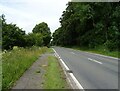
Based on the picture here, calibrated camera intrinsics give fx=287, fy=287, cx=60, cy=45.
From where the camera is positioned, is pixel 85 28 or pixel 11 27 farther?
pixel 85 28

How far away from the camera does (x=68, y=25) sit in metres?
86.3

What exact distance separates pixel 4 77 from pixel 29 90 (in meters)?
1.93

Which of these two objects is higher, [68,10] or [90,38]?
[68,10]

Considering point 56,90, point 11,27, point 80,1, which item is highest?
point 80,1

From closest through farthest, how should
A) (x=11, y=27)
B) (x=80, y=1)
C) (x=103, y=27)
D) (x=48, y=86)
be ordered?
(x=48, y=86) < (x=11, y=27) < (x=103, y=27) < (x=80, y=1)

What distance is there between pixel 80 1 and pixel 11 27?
30460mm

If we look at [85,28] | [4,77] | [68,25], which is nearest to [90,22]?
[85,28]

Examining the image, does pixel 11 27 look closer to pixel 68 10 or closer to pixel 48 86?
pixel 48 86

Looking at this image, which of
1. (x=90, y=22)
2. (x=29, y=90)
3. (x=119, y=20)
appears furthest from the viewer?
(x=90, y=22)

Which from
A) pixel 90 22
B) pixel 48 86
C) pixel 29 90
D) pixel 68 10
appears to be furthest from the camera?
pixel 68 10

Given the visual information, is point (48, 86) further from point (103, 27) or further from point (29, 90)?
point (103, 27)

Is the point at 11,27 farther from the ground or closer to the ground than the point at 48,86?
farther from the ground

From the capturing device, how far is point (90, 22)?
66.7 metres

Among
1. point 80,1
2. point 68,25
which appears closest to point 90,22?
point 80,1
